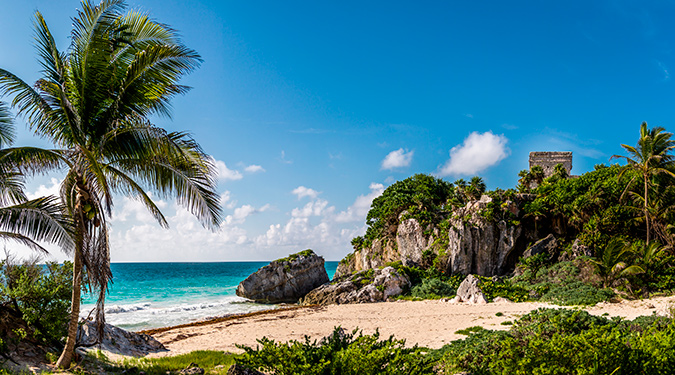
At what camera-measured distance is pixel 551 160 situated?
42.7 meters

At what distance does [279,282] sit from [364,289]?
8626 mm

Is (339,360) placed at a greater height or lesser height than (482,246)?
lesser

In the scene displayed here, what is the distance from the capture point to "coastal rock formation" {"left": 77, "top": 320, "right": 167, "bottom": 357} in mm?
8922

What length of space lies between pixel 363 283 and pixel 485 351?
19781mm

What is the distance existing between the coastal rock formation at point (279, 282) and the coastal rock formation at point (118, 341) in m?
18.8

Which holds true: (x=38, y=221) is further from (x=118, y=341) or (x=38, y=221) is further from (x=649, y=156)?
(x=649, y=156)

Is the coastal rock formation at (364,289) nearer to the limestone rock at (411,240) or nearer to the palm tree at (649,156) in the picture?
the limestone rock at (411,240)

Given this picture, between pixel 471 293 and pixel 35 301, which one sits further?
pixel 471 293

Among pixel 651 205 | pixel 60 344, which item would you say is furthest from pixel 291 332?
pixel 651 205

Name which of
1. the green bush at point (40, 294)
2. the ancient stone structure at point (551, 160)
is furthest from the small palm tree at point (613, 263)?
the ancient stone structure at point (551, 160)

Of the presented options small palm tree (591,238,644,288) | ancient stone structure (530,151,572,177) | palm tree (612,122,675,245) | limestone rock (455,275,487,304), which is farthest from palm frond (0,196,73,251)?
ancient stone structure (530,151,572,177)

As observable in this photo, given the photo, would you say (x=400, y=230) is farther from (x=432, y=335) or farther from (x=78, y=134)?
(x=78, y=134)

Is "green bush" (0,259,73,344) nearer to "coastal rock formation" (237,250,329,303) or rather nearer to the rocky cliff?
"coastal rock formation" (237,250,329,303)

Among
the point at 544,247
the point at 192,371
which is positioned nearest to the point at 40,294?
the point at 192,371
